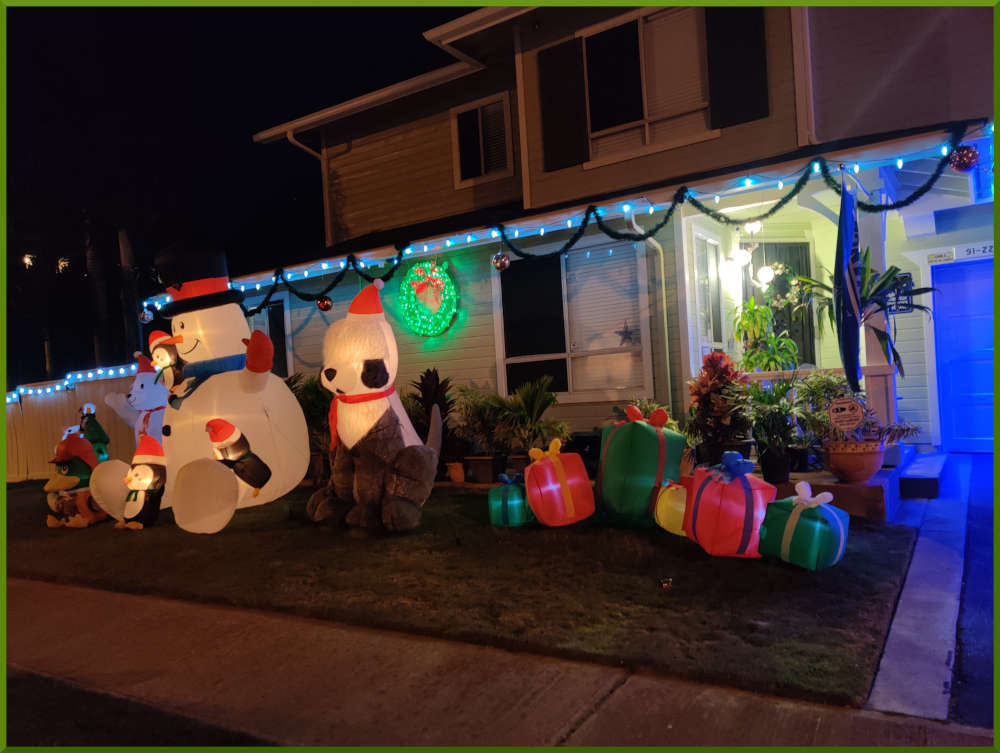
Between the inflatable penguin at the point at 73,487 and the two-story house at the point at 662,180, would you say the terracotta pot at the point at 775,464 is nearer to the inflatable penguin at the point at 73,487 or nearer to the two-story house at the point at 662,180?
the two-story house at the point at 662,180

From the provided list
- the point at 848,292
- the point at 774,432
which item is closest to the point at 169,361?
the point at 774,432

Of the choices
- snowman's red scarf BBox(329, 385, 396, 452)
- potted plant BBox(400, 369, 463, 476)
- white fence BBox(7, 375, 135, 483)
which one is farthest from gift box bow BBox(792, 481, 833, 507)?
white fence BBox(7, 375, 135, 483)

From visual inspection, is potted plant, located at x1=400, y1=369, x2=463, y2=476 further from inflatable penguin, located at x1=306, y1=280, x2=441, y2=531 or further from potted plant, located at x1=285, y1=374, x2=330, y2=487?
inflatable penguin, located at x1=306, y1=280, x2=441, y2=531

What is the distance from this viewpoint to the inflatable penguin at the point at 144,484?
24.7 ft

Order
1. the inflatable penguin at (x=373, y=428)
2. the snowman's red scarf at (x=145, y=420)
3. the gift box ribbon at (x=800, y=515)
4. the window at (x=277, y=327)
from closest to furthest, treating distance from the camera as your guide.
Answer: the gift box ribbon at (x=800, y=515)
the inflatable penguin at (x=373, y=428)
the snowman's red scarf at (x=145, y=420)
the window at (x=277, y=327)

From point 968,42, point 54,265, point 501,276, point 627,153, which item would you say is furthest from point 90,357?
point 968,42

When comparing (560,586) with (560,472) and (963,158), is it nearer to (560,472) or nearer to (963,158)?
(560,472)

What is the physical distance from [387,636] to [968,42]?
26.4ft

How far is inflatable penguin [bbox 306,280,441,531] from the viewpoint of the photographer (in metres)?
6.62

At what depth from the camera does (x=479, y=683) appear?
3.61 m

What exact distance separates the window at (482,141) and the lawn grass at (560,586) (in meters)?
6.03

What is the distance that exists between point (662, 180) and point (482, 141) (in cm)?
378

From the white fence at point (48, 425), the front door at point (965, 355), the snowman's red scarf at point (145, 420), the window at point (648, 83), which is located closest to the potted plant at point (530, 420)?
the window at point (648, 83)

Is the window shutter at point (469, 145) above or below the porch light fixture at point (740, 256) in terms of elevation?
above
